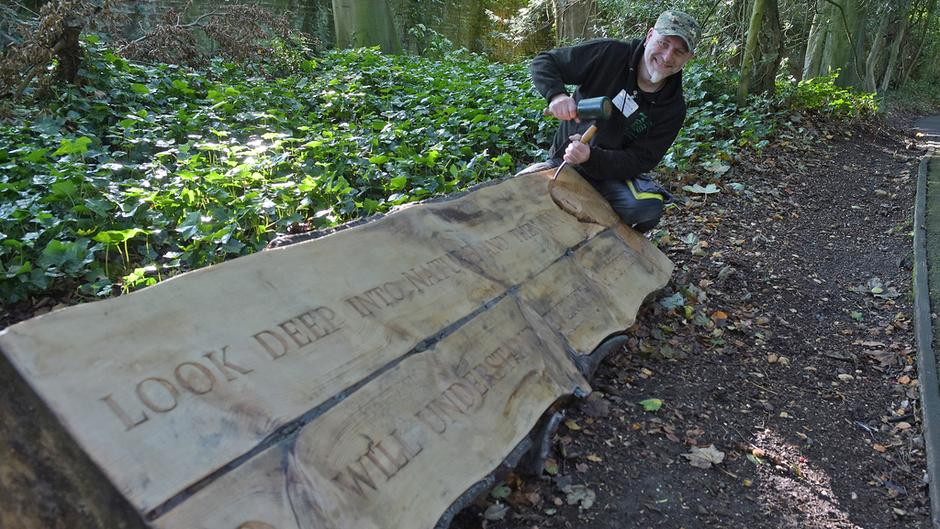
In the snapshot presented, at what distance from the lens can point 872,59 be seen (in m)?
12.5

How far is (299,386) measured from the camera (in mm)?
1616

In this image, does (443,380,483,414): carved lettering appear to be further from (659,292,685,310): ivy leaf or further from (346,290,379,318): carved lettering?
(659,292,685,310): ivy leaf

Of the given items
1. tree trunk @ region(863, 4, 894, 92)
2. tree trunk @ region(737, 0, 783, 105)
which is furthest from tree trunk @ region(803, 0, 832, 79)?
tree trunk @ region(737, 0, 783, 105)

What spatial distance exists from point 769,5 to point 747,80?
852 millimetres

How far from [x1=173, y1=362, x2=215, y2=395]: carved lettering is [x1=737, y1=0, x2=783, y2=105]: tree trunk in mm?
7240

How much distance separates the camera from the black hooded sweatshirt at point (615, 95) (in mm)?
3584

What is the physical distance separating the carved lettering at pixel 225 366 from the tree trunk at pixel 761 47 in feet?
23.5

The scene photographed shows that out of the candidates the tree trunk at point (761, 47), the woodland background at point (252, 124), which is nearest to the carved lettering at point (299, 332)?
the woodland background at point (252, 124)

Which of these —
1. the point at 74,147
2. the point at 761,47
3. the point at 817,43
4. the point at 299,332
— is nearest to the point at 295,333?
the point at 299,332

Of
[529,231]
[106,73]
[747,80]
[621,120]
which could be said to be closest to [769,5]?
[747,80]

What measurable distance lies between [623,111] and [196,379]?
2.95 meters

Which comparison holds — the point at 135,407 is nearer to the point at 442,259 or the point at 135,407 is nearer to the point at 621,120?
the point at 442,259

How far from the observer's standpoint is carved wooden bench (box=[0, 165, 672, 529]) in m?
1.24

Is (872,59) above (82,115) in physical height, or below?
below
